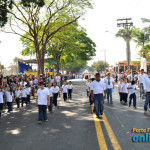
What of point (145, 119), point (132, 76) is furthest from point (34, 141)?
point (132, 76)

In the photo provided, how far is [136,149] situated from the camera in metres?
5.30

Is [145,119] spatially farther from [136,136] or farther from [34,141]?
[34,141]

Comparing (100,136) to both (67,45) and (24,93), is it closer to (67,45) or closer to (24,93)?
(24,93)

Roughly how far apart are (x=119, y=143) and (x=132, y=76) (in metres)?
12.3

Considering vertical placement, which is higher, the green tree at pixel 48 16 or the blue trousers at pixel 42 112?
the green tree at pixel 48 16

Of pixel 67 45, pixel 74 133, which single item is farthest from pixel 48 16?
pixel 74 133

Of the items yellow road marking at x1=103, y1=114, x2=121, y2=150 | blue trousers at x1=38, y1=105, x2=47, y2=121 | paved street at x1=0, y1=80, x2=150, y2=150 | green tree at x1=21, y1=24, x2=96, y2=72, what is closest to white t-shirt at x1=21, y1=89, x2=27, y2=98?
paved street at x1=0, y1=80, x2=150, y2=150

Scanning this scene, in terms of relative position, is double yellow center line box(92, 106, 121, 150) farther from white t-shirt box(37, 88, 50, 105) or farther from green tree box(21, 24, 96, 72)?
green tree box(21, 24, 96, 72)

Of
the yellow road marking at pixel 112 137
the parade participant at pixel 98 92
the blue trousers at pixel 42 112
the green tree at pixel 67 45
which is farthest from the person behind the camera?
the green tree at pixel 67 45

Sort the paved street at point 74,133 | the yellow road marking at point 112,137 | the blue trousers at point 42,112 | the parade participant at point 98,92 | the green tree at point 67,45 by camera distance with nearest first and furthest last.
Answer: the yellow road marking at point 112,137
the paved street at point 74,133
the blue trousers at point 42,112
the parade participant at point 98,92
the green tree at point 67,45

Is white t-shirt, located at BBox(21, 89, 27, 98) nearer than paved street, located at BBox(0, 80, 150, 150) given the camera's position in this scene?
No

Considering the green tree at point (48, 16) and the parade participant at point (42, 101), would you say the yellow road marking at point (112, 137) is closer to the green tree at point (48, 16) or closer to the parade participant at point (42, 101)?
the parade participant at point (42, 101)

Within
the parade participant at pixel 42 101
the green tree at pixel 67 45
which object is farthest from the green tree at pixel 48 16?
the parade participant at pixel 42 101

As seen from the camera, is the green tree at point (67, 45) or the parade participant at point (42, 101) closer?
the parade participant at point (42, 101)
